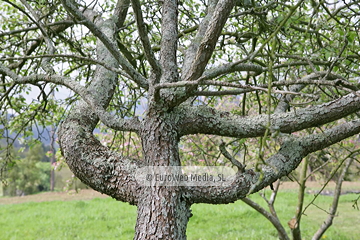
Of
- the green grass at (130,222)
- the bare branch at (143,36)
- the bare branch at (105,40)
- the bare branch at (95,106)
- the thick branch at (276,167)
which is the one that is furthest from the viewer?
the green grass at (130,222)

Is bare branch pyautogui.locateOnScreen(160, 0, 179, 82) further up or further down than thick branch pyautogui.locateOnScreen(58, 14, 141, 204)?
further up

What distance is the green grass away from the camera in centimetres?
688

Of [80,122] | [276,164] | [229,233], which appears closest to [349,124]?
[276,164]

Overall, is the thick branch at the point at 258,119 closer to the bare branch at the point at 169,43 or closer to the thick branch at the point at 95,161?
the bare branch at the point at 169,43

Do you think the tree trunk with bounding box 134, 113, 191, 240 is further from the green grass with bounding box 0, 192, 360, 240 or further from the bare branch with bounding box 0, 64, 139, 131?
the green grass with bounding box 0, 192, 360, 240

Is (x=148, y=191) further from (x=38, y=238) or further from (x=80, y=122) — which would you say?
(x=38, y=238)

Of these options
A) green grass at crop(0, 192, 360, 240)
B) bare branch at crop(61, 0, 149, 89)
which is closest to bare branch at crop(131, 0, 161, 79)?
bare branch at crop(61, 0, 149, 89)

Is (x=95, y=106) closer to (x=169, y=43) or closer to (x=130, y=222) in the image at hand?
(x=169, y=43)

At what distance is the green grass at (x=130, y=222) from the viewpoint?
6882mm

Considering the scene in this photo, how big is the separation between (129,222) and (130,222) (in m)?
0.03

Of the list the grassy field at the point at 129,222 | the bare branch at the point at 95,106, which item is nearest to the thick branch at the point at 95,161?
the bare branch at the point at 95,106

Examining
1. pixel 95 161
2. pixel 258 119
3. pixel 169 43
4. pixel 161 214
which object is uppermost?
pixel 169 43

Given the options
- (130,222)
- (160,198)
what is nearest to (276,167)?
(160,198)

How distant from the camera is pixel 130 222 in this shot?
8164 millimetres
